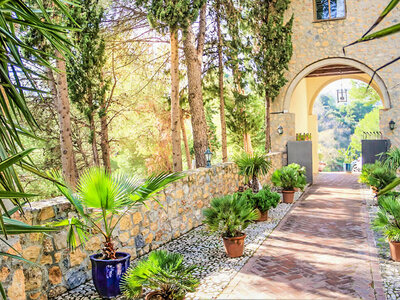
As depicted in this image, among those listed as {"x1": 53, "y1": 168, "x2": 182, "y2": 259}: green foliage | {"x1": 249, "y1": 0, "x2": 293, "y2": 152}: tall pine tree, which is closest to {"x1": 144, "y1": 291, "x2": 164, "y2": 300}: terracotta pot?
{"x1": 53, "y1": 168, "x2": 182, "y2": 259}: green foliage

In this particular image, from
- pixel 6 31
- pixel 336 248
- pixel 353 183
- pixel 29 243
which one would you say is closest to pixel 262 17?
pixel 353 183

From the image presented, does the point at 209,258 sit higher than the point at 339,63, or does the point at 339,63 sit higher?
the point at 339,63

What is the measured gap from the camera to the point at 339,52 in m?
13.7

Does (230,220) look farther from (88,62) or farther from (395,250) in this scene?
(88,62)

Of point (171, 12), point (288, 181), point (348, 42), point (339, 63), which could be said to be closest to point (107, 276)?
point (171, 12)

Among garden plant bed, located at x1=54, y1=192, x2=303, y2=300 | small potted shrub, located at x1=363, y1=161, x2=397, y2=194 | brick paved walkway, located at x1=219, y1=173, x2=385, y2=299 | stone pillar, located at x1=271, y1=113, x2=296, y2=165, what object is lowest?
brick paved walkway, located at x1=219, y1=173, x2=385, y2=299

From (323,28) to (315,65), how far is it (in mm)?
1327

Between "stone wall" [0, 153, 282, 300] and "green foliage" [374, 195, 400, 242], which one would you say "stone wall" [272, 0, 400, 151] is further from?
"green foliage" [374, 195, 400, 242]

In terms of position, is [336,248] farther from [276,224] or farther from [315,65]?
[315,65]

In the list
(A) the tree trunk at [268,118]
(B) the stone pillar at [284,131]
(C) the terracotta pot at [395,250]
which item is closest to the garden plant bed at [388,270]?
(C) the terracotta pot at [395,250]

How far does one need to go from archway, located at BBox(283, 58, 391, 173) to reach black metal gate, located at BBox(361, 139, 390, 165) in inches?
50.6

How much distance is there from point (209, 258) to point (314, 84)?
1504cm

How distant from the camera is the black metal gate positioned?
1309cm

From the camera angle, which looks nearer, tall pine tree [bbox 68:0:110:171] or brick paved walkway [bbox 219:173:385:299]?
brick paved walkway [bbox 219:173:385:299]
